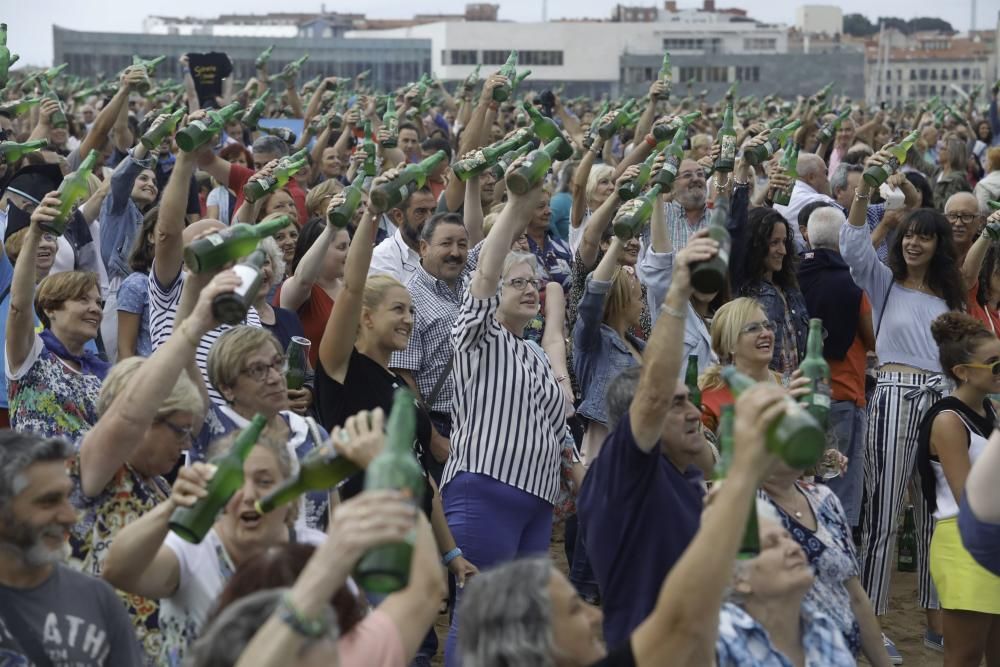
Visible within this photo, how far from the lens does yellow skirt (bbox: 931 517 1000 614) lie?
Result: 5512 millimetres

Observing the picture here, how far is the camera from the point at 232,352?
4680mm

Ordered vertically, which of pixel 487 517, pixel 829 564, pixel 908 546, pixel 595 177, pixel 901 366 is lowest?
pixel 908 546

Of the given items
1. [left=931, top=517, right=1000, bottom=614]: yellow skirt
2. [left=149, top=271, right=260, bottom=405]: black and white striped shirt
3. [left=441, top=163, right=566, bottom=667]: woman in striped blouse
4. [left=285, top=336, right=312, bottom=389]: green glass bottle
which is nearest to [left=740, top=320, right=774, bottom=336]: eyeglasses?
[left=441, top=163, right=566, bottom=667]: woman in striped blouse

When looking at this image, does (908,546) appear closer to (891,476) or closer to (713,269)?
(891,476)

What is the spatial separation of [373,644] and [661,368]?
3.97 ft

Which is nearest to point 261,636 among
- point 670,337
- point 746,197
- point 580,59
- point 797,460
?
point 797,460

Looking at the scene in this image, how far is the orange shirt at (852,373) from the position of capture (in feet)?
23.6

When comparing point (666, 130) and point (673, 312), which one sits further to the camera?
point (666, 130)

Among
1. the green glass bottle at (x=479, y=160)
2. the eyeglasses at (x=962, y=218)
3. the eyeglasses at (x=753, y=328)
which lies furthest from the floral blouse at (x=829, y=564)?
the eyeglasses at (x=962, y=218)

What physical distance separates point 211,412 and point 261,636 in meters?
2.27

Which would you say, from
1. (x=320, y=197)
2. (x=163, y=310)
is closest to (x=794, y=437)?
(x=163, y=310)

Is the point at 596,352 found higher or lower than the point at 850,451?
higher

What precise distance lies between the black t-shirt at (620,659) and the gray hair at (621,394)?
1476mm

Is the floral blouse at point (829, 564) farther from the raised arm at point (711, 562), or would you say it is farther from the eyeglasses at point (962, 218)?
the eyeglasses at point (962, 218)
